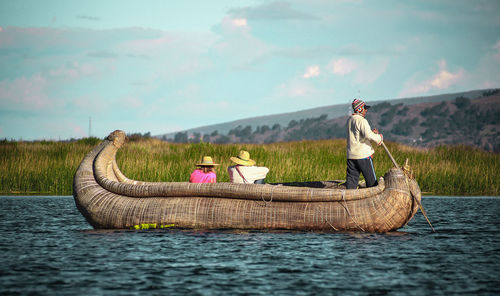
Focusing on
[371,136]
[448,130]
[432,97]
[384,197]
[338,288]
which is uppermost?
[432,97]

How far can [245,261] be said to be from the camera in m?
9.66

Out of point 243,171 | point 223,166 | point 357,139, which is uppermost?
point 357,139

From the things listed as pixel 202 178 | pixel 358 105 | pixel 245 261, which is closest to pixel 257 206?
pixel 202 178

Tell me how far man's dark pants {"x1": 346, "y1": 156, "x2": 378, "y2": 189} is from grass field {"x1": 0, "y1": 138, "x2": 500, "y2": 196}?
8.05 metres

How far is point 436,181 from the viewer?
22.7 meters

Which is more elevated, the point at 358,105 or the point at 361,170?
the point at 358,105

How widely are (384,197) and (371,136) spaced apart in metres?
1.13

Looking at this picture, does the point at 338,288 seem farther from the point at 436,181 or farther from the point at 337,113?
the point at 337,113

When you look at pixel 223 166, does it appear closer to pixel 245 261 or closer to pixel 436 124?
pixel 245 261

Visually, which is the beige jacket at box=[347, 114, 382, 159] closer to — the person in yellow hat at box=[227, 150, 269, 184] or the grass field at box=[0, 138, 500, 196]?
the person in yellow hat at box=[227, 150, 269, 184]

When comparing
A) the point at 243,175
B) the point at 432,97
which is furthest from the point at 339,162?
the point at 432,97

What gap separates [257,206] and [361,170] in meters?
2.08

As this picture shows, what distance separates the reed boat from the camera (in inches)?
483

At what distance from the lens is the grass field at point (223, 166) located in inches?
843
